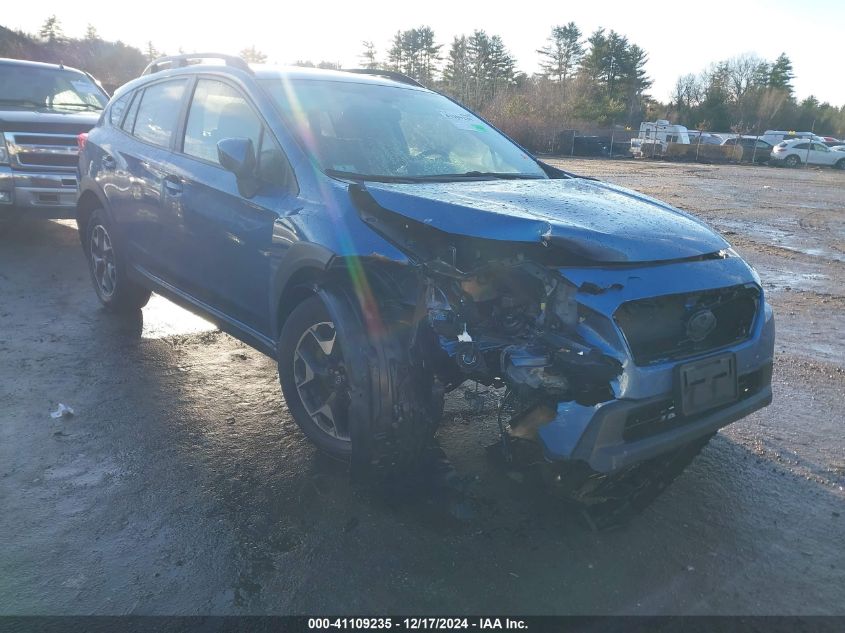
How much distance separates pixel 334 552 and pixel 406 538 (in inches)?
12.4

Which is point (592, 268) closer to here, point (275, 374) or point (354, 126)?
point (354, 126)

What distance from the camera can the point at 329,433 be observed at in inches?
127

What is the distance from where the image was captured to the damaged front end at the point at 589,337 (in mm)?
2414

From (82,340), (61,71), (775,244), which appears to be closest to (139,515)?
(82,340)

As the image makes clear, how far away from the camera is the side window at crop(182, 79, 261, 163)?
3752 millimetres

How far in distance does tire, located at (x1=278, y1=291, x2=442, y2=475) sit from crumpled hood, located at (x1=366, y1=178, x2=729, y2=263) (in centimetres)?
57

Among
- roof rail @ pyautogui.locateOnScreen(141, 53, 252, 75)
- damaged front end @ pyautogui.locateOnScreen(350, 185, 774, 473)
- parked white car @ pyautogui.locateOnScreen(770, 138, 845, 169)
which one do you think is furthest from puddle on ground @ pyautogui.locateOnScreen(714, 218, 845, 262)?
parked white car @ pyautogui.locateOnScreen(770, 138, 845, 169)

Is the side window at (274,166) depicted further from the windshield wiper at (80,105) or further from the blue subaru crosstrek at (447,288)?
the windshield wiper at (80,105)

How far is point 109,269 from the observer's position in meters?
5.52

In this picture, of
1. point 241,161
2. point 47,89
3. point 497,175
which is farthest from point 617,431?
point 47,89

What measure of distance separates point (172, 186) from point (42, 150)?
15.6 feet

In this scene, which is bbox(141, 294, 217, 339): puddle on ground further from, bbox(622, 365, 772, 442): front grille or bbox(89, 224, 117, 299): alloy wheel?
bbox(622, 365, 772, 442): front grille

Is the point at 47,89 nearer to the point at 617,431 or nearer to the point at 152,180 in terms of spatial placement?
the point at 152,180

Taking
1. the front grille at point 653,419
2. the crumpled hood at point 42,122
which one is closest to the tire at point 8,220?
the crumpled hood at point 42,122
